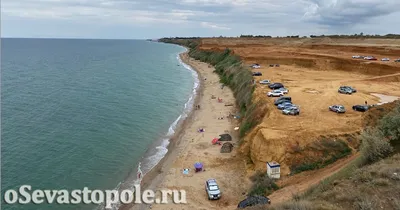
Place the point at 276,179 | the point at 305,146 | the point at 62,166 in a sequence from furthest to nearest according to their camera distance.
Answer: the point at 62,166
the point at 305,146
the point at 276,179

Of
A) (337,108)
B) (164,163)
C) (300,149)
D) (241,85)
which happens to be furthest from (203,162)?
(241,85)

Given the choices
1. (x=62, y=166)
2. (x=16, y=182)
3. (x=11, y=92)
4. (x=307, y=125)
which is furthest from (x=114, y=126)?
(x=11, y=92)

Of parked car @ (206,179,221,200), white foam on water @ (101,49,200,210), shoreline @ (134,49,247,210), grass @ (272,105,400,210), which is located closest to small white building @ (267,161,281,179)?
shoreline @ (134,49,247,210)

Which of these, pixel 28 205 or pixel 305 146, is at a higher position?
pixel 305 146

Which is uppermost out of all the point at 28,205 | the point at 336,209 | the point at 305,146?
the point at 336,209

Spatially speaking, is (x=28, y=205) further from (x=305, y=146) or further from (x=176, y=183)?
(x=305, y=146)

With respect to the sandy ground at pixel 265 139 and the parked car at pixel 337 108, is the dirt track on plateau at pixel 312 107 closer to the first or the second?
the sandy ground at pixel 265 139
